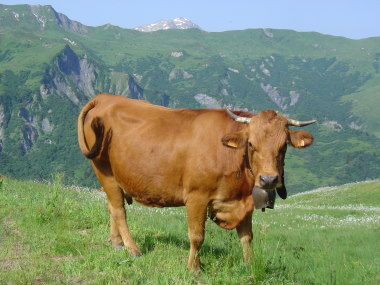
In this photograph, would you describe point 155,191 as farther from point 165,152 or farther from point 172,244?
point 172,244

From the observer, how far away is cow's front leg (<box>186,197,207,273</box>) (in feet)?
26.8

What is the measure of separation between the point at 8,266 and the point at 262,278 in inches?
169

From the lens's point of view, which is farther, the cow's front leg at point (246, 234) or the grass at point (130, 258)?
the cow's front leg at point (246, 234)

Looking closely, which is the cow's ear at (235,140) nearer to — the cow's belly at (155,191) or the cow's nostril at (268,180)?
the cow's nostril at (268,180)

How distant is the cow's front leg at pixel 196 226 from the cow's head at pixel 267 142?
3.59 feet

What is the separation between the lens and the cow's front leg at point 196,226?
8180mm

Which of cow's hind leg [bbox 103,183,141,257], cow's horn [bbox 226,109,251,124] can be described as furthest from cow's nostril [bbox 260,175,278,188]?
cow's hind leg [bbox 103,183,141,257]

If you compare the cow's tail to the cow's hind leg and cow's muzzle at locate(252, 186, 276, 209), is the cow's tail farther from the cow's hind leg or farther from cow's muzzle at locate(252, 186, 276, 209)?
cow's muzzle at locate(252, 186, 276, 209)

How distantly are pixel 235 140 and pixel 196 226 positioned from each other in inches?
65.2

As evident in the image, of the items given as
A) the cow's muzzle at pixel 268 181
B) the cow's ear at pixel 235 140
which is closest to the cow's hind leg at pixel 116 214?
the cow's ear at pixel 235 140

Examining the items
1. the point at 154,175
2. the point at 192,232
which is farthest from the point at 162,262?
the point at 154,175

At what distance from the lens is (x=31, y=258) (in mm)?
8594

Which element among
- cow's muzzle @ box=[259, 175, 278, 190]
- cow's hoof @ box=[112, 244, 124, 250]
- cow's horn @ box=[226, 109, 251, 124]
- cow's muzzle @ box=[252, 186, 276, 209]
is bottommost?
cow's hoof @ box=[112, 244, 124, 250]

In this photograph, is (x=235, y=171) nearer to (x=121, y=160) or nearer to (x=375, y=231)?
(x=121, y=160)
